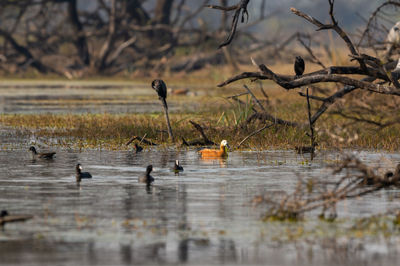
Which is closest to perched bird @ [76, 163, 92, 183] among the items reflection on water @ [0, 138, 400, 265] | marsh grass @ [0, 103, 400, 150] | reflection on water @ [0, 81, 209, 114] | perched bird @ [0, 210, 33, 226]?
reflection on water @ [0, 138, 400, 265]

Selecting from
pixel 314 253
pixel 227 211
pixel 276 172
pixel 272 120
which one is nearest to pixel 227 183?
pixel 276 172

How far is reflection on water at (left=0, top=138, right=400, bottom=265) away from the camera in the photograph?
9.27 metres

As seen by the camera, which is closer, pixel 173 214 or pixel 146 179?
pixel 173 214

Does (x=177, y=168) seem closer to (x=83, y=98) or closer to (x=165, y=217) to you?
(x=165, y=217)

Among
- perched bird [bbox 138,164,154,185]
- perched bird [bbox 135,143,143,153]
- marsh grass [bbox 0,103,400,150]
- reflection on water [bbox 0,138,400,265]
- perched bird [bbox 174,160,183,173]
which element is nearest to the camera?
reflection on water [bbox 0,138,400,265]

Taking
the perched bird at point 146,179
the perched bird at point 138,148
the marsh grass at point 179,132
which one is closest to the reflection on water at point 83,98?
the marsh grass at point 179,132

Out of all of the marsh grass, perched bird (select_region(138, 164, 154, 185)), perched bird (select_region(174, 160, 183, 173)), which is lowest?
perched bird (select_region(138, 164, 154, 185))

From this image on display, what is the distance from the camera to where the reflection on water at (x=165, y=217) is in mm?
9266

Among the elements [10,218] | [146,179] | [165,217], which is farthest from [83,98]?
[10,218]

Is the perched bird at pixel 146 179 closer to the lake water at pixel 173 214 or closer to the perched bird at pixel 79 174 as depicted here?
the lake water at pixel 173 214

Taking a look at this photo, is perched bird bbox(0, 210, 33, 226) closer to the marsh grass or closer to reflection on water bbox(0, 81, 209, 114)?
the marsh grass

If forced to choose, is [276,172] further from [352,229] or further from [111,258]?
[111,258]

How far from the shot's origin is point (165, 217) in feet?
37.5

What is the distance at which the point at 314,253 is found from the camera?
9406 mm
